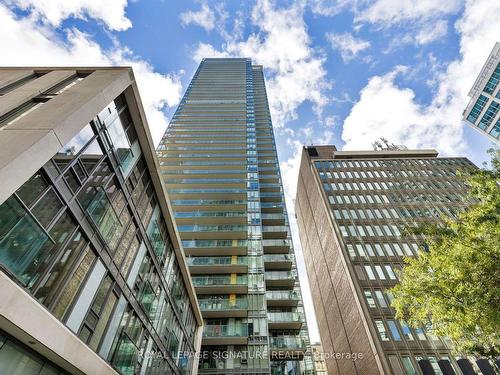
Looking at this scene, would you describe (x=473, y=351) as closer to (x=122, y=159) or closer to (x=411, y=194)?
(x=122, y=159)

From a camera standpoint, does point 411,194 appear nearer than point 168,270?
No

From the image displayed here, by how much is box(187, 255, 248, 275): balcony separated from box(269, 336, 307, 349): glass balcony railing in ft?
26.5

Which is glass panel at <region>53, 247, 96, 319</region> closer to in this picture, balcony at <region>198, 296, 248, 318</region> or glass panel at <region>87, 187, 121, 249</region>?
glass panel at <region>87, 187, 121, 249</region>

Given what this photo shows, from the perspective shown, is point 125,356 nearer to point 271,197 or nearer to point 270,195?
point 271,197

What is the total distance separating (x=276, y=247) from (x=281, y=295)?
7.26 meters

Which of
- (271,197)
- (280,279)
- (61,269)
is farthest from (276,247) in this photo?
(61,269)

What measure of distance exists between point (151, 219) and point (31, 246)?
8.46 metres

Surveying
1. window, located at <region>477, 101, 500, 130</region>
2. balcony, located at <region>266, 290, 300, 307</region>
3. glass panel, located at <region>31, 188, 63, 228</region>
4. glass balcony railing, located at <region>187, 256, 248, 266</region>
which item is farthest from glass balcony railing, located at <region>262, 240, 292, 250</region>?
window, located at <region>477, 101, 500, 130</region>

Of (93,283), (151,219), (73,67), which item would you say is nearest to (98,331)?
(93,283)

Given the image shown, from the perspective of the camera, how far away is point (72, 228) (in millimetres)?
9406

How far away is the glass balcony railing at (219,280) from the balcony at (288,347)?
684 centimetres

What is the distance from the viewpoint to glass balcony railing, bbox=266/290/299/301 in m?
32.3

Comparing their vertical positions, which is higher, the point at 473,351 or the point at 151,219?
the point at 151,219

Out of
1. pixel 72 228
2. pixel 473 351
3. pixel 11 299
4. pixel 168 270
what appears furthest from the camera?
pixel 168 270
